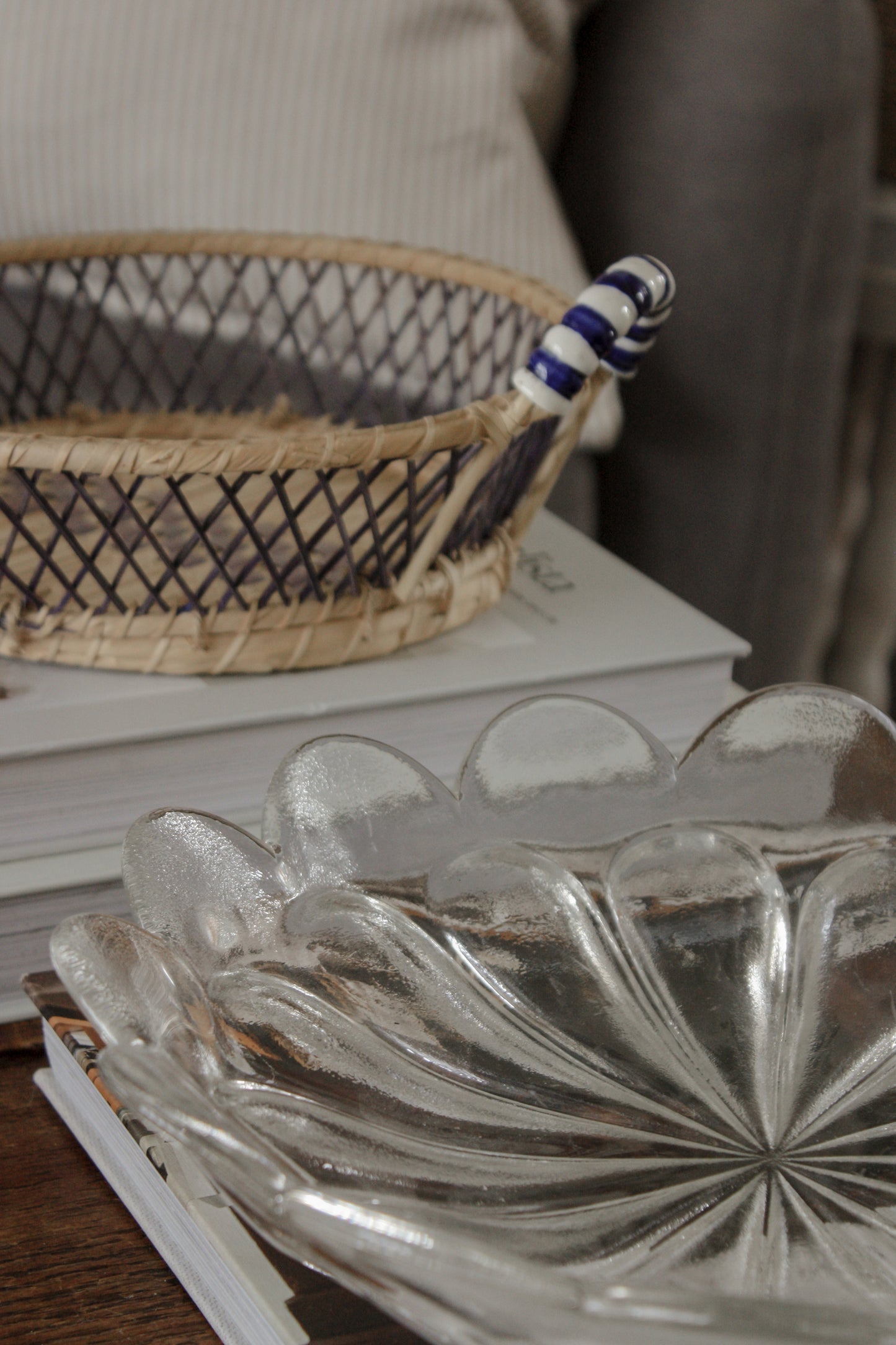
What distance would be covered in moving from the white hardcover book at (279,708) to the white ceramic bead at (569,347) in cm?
10

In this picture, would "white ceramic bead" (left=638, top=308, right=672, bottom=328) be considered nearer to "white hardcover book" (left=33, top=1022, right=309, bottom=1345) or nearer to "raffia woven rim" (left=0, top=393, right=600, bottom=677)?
"raffia woven rim" (left=0, top=393, right=600, bottom=677)

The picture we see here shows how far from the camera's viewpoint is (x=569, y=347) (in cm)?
37

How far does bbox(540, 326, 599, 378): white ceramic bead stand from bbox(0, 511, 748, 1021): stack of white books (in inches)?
4.0

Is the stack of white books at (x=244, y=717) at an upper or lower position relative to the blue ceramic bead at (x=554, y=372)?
lower

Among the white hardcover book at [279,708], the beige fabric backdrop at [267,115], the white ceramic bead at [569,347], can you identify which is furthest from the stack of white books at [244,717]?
the beige fabric backdrop at [267,115]

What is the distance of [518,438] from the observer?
1.39 ft

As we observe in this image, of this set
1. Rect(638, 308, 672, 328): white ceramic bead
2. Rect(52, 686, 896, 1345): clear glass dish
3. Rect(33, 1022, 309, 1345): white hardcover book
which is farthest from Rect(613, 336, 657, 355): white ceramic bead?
Rect(33, 1022, 309, 1345): white hardcover book

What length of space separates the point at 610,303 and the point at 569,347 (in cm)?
2

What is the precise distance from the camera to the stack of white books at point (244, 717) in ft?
1.16

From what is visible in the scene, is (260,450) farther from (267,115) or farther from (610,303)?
(267,115)

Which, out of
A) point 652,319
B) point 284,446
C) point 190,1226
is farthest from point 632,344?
point 190,1226

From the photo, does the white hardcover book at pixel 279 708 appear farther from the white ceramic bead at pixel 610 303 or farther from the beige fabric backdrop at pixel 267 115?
the beige fabric backdrop at pixel 267 115

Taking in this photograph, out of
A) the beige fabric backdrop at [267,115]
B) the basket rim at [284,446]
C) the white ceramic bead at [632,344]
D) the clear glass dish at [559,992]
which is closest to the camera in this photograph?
the clear glass dish at [559,992]

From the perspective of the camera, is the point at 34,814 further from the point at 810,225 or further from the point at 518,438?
the point at 810,225
